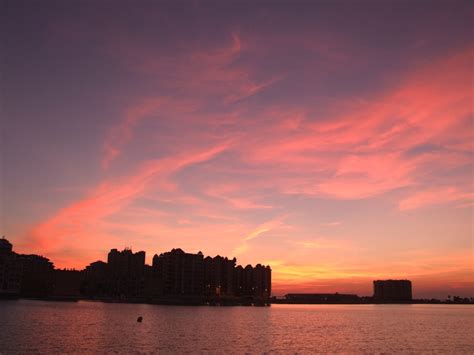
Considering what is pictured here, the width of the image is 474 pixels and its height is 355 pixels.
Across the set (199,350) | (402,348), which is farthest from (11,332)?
(402,348)

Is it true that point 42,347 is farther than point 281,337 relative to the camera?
No

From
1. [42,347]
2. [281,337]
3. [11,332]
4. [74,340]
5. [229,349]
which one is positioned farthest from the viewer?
[281,337]

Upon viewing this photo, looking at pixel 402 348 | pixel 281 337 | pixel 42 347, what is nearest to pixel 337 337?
pixel 281 337

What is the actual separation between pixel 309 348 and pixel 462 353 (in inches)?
1052

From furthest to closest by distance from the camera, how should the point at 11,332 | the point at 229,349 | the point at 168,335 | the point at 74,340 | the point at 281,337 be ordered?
the point at 281,337
the point at 168,335
the point at 11,332
the point at 74,340
the point at 229,349

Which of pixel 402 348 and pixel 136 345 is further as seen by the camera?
pixel 402 348

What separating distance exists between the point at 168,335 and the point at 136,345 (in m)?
18.7

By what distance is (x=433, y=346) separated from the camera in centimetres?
9288

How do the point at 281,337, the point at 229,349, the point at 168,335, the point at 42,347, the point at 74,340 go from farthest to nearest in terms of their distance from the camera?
the point at 281,337
the point at 168,335
the point at 74,340
the point at 229,349
the point at 42,347

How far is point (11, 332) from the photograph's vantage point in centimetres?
9112

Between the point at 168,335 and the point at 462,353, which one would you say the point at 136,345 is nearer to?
the point at 168,335

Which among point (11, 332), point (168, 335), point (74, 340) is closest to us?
point (74, 340)

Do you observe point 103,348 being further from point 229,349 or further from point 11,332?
point 11,332

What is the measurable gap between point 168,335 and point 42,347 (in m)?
29.3
